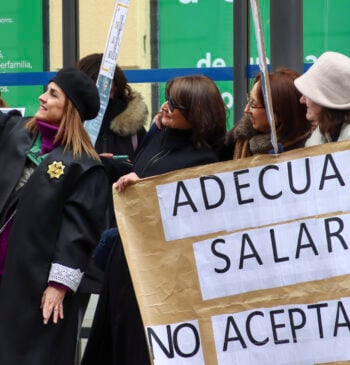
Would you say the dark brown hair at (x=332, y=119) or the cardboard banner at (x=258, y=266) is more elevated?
the dark brown hair at (x=332, y=119)

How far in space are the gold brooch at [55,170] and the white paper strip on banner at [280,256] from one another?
3.47 ft

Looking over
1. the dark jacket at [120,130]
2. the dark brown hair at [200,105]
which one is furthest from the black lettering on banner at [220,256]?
the dark jacket at [120,130]

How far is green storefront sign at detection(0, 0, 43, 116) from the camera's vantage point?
29.2 ft

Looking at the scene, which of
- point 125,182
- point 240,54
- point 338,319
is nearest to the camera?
point 338,319

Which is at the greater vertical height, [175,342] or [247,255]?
[247,255]

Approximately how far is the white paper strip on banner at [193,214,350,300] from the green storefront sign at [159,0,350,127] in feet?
13.5

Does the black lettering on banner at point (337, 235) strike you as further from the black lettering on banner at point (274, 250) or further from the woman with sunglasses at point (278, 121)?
the woman with sunglasses at point (278, 121)

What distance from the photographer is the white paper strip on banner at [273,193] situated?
391 centimetres

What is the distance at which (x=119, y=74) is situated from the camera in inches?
257

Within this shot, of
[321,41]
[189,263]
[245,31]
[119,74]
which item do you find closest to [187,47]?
[245,31]

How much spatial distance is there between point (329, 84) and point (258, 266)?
0.84m

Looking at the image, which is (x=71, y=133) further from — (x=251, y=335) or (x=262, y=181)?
(x=251, y=335)

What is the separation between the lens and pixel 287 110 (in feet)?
15.3

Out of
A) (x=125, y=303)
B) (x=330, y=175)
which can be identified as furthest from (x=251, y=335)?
(x=125, y=303)
